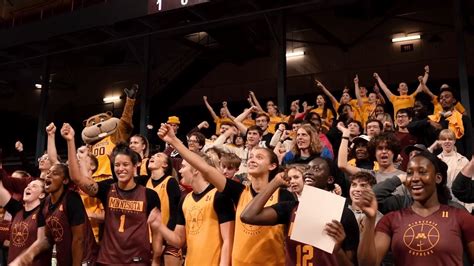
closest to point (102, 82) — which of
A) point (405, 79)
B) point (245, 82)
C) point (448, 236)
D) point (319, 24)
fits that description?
point (245, 82)

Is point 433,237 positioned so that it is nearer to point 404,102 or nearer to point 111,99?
point 404,102

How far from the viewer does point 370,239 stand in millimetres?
2922

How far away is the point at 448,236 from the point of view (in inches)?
116

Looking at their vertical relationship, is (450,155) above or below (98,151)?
below

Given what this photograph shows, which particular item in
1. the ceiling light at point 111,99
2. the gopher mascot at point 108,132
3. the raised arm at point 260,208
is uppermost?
the ceiling light at point 111,99

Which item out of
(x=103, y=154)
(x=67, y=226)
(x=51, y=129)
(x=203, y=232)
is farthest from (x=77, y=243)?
(x=103, y=154)

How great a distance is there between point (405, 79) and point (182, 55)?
7.01 metres

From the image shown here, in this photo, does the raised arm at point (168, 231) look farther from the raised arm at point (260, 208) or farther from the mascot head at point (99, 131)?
the mascot head at point (99, 131)

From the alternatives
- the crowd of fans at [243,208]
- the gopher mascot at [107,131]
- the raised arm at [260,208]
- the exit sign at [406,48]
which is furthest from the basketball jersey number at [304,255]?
the exit sign at [406,48]

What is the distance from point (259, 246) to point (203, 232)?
20.5 inches

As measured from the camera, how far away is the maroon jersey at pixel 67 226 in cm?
464

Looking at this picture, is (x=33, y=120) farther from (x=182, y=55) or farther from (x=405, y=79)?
(x=405, y=79)

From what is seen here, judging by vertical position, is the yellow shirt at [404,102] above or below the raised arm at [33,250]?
above

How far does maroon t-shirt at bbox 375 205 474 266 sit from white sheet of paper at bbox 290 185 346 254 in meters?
0.40
